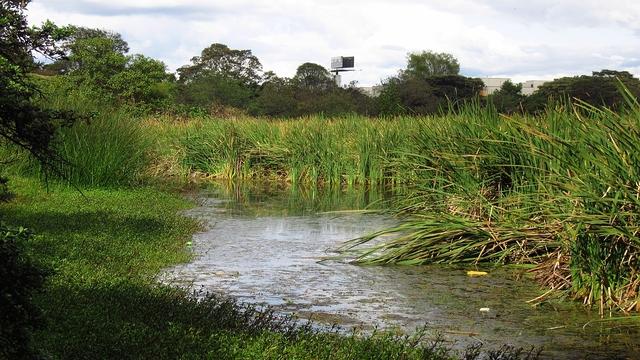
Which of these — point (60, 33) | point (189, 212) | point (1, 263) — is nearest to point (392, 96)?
point (189, 212)

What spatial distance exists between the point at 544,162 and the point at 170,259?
4524 millimetres

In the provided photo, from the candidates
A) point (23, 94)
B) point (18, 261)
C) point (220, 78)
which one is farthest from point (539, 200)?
point (220, 78)

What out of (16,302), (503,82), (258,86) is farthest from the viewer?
(258,86)

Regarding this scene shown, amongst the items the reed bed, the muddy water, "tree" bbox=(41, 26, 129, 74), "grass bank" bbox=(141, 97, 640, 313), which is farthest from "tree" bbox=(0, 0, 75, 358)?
"tree" bbox=(41, 26, 129, 74)

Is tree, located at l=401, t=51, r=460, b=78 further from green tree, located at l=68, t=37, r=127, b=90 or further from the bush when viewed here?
the bush

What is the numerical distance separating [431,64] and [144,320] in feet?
221

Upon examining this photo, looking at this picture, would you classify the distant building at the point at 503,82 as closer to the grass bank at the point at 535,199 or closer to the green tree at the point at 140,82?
the green tree at the point at 140,82

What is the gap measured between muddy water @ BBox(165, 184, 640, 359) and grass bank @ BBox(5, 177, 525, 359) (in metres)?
0.55

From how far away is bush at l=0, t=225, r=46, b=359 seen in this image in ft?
10.6

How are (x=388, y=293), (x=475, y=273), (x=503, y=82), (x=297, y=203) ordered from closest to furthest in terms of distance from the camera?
(x=388, y=293) < (x=475, y=273) < (x=297, y=203) < (x=503, y=82)

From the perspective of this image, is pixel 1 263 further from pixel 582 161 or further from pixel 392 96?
pixel 392 96

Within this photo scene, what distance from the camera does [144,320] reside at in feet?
20.1

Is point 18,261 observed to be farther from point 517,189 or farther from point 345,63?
point 345,63

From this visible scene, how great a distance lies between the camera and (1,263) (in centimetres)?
325
